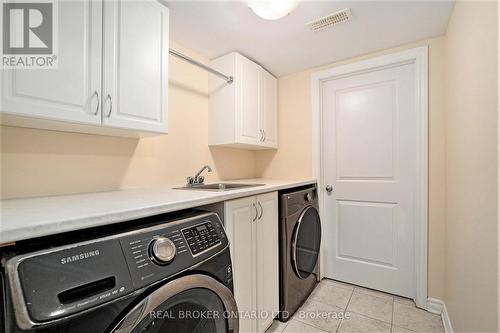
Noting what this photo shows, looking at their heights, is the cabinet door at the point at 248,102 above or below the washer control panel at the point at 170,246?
above

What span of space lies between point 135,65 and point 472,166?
1.80 meters

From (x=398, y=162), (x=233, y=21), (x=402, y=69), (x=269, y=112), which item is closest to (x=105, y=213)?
(x=233, y=21)

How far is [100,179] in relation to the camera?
1.45 metres

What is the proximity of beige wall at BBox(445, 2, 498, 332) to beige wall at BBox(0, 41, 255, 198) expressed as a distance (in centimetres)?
181

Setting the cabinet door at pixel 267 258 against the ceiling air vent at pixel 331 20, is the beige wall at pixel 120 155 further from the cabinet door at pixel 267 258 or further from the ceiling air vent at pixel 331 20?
the ceiling air vent at pixel 331 20

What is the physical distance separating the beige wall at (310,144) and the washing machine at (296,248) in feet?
1.90

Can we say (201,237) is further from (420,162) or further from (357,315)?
(420,162)

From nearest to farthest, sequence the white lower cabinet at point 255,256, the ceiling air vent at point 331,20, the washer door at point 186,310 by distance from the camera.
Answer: the washer door at point 186,310
the white lower cabinet at point 255,256
the ceiling air vent at point 331,20

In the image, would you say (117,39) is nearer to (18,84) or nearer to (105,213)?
(18,84)

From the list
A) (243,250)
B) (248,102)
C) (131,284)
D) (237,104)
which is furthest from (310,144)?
(131,284)

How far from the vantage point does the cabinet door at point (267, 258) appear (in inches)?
57.6

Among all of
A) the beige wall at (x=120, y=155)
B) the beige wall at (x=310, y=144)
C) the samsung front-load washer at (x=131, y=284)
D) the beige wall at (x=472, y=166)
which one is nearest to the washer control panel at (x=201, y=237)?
the samsung front-load washer at (x=131, y=284)

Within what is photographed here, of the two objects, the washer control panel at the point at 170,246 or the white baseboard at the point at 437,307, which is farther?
the white baseboard at the point at 437,307

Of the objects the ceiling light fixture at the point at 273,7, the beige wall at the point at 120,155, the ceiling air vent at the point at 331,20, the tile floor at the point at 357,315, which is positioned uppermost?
the ceiling air vent at the point at 331,20
